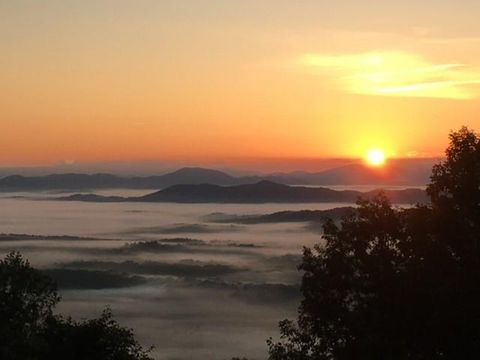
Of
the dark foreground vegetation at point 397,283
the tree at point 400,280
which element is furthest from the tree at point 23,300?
the tree at point 400,280

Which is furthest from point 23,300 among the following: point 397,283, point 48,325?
point 397,283

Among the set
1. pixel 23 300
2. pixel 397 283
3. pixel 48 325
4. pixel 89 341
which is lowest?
pixel 89 341

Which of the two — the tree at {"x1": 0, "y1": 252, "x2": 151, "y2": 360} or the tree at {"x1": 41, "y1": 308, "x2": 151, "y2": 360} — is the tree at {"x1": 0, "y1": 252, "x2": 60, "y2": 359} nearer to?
the tree at {"x1": 0, "y1": 252, "x2": 151, "y2": 360}

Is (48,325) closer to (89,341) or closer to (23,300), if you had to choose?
(23,300)

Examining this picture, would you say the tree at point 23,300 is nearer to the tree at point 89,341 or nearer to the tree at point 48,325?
the tree at point 48,325

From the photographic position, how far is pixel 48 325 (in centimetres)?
3425

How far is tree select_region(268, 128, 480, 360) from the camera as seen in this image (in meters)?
22.9

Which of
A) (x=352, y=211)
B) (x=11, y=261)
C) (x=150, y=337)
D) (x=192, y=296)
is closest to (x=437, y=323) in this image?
(x=352, y=211)

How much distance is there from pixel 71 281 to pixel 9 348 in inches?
6424

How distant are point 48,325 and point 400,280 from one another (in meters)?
17.6

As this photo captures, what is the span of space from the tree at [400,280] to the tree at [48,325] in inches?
357

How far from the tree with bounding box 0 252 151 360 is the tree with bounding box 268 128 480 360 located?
9.08 m

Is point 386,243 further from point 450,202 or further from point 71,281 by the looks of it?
point 71,281

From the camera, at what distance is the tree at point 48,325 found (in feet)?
105
